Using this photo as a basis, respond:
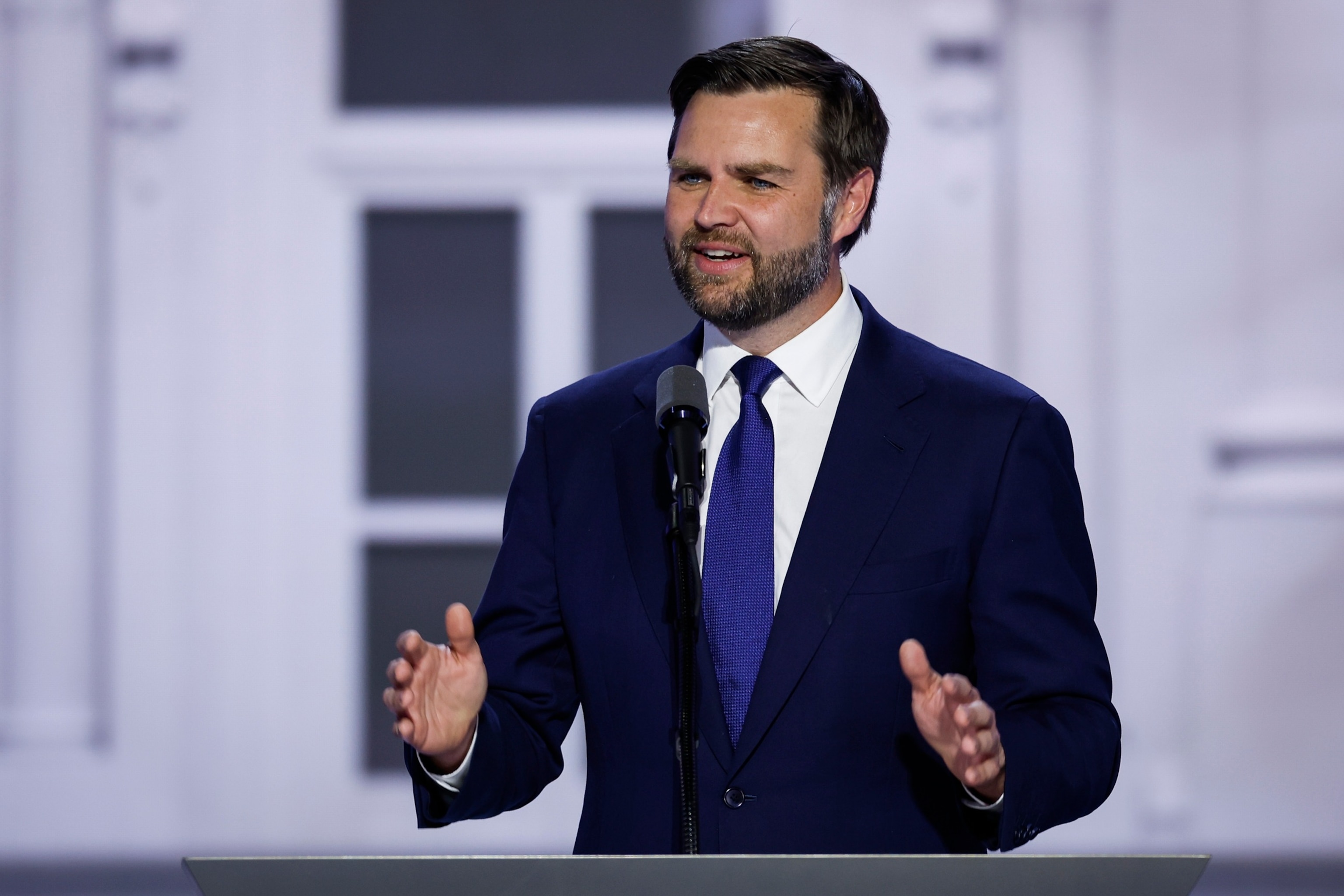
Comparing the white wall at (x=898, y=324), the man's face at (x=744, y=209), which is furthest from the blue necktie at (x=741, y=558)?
the white wall at (x=898, y=324)

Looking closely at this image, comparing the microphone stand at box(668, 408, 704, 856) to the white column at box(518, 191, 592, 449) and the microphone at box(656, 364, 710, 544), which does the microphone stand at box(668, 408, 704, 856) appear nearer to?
the microphone at box(656, 364, 710, 544)

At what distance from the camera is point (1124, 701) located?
302 centimetres

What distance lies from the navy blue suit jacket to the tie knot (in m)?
0.10

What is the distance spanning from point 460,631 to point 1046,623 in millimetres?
634

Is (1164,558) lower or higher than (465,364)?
lower

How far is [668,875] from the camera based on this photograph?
3.38 feet

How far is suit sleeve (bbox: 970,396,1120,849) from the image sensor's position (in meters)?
1.46

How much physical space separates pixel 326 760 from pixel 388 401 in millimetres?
805

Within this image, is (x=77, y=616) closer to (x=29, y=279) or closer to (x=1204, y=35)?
(x=29, y=279)

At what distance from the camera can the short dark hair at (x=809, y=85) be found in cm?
174

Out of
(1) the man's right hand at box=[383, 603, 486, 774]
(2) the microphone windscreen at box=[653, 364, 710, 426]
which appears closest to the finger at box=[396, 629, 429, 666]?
(1) the man's right hand at box=[383, 603, 486, 774]

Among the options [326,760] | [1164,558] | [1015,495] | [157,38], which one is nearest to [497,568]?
[1015,495]

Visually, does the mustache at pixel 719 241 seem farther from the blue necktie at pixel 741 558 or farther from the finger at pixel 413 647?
the finger at pixel 413 647

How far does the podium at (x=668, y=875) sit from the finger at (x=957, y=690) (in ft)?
0.57
